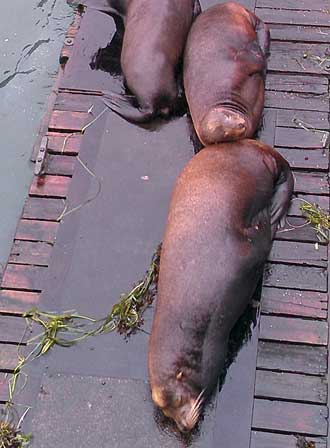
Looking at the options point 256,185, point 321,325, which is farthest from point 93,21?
point 321,325

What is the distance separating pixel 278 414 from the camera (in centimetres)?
366

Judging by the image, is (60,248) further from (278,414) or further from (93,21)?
(93,21)

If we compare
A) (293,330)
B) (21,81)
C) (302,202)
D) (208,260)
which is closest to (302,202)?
(302,202)

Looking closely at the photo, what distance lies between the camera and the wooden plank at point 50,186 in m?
4.61

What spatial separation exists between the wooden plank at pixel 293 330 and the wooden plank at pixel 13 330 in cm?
119

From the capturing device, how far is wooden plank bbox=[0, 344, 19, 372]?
154 inches

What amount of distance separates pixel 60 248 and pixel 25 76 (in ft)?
6.64

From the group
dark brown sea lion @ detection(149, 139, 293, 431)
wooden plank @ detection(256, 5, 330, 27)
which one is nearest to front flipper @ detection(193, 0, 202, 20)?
wooden plank @ detection(256, 5, 330, 27)

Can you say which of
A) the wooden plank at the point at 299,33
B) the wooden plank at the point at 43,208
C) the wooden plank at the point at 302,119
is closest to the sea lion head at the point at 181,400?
the wooden plank at the point at 43,208

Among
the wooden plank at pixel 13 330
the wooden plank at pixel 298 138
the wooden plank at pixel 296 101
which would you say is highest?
the wooden plank at pixel 296 101

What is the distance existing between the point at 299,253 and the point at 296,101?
1196mm

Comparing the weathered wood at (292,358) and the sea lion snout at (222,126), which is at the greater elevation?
the sea lion snout at (222,126)

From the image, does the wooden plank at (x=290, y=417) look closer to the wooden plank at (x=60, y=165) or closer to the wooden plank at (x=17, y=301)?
the wooden plank at (x=17, y=301)

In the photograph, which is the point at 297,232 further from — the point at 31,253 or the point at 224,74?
the point at 31,253
